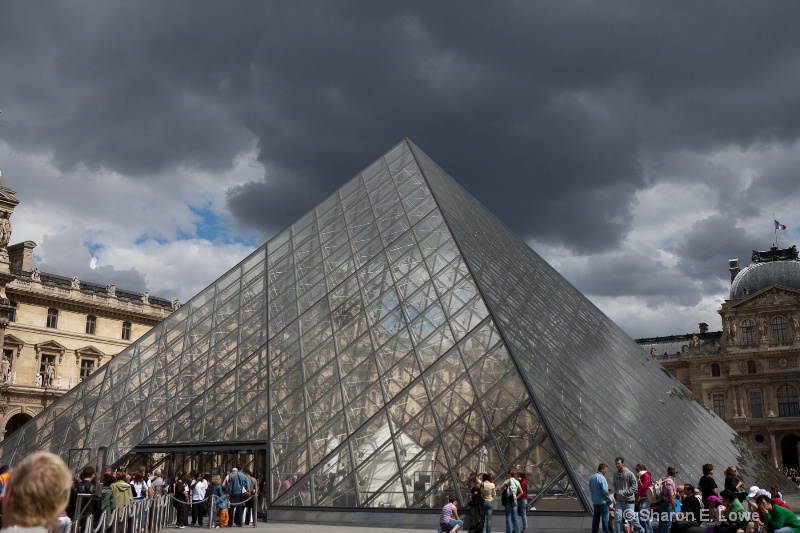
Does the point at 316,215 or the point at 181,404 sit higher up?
the point at 316,215

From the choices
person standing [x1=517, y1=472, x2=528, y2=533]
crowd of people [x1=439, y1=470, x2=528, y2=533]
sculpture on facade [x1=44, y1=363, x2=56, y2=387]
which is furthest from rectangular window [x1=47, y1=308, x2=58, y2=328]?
person standing [x1=517, y1=472, x2=528, y2=533]

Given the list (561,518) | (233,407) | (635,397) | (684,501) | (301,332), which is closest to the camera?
(684,501)

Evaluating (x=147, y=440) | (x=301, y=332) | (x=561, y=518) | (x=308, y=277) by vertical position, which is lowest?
(x=561, y=518)

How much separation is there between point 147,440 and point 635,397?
1207cm

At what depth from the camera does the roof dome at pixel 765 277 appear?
64.6 meters

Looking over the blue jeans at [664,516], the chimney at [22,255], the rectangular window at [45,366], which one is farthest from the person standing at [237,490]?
the chimney at [22,255]

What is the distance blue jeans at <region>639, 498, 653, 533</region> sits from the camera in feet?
32.1

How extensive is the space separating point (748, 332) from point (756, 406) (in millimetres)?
6387

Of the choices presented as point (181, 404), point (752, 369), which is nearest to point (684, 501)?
point (181, 404)

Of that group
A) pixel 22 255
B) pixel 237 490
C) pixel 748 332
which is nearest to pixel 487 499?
pixel 237 490

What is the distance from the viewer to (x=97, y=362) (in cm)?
4600

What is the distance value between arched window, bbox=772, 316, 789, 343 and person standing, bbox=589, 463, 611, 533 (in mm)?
58928

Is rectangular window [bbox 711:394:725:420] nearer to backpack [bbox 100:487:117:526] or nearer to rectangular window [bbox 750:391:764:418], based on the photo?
rectangular window [bbox 750:391:764:418]

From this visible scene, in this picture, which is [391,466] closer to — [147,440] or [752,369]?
[147,440]
